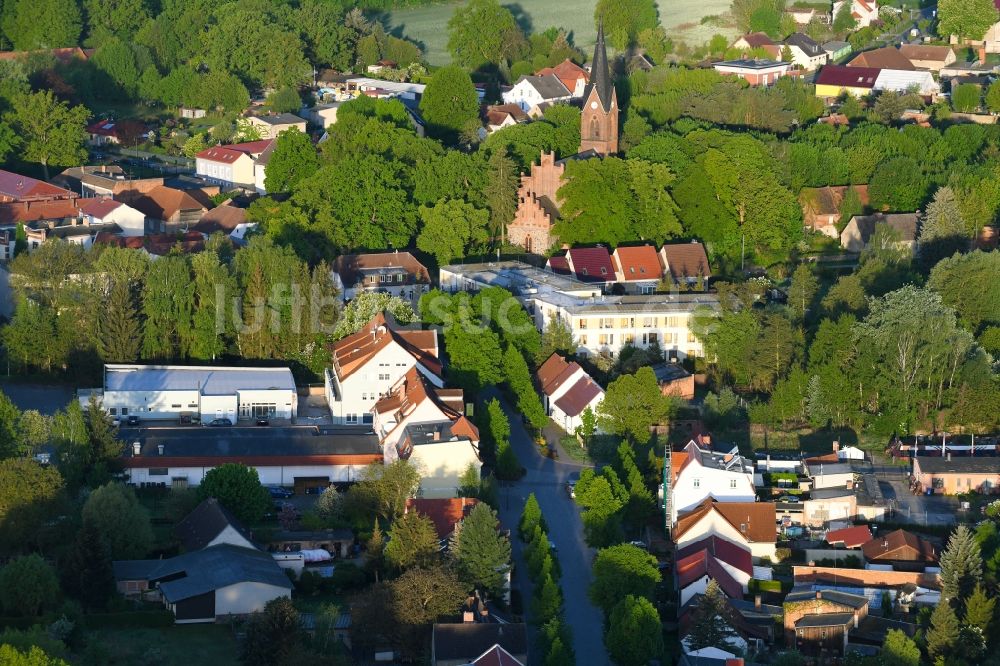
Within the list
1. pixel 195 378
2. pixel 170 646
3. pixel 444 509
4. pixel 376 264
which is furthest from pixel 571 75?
pixel 170 646

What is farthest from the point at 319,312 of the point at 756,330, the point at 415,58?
the point at 415,58

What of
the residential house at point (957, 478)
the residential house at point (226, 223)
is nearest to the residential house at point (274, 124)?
the residential house at point (226, 223)

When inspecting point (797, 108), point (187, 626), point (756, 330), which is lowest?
point (187, 626)

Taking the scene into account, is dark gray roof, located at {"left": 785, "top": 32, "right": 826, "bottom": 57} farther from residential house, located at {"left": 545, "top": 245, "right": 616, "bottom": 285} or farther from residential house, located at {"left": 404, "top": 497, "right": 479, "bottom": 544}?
residential house, located at {"left": 404, "top": 497, "right": 479, "bottom": 544}

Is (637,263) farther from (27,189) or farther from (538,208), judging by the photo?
(27,189)

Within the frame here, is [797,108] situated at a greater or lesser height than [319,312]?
greater

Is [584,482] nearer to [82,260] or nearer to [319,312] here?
[319,312]
